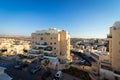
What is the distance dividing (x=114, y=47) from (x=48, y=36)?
71.0 ft

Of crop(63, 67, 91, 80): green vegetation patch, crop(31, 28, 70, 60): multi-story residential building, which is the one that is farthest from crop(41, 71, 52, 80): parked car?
crop(31, 28, 70, 60): multi-story residential building

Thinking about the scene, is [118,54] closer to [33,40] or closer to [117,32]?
[117,32]

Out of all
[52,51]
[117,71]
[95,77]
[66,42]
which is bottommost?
[95,77]

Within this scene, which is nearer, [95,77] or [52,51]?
[95,77]

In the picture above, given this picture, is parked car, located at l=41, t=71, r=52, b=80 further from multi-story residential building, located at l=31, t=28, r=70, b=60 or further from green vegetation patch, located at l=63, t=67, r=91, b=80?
multi-story residential building, located at l=31, t=28, r=70, b=60

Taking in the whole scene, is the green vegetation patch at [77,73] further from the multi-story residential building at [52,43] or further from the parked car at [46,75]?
the multi-story residential building at [52,43]

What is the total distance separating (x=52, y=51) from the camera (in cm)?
4156

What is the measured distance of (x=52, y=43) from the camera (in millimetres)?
42062

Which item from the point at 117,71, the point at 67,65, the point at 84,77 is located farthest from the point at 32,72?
the point at 117,71

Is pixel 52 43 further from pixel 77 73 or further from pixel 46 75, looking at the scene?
pixel 46 75

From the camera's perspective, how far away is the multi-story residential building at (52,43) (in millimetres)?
41419

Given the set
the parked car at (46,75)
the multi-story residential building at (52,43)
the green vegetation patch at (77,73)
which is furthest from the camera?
the multi-story residential building at (52,43)

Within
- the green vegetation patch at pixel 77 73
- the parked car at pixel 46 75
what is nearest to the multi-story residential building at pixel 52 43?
the green vegetation patch at pixel 77 73

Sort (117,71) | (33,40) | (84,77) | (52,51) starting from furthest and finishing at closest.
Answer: (33,40), (52,51), (84,77), (117,71)
